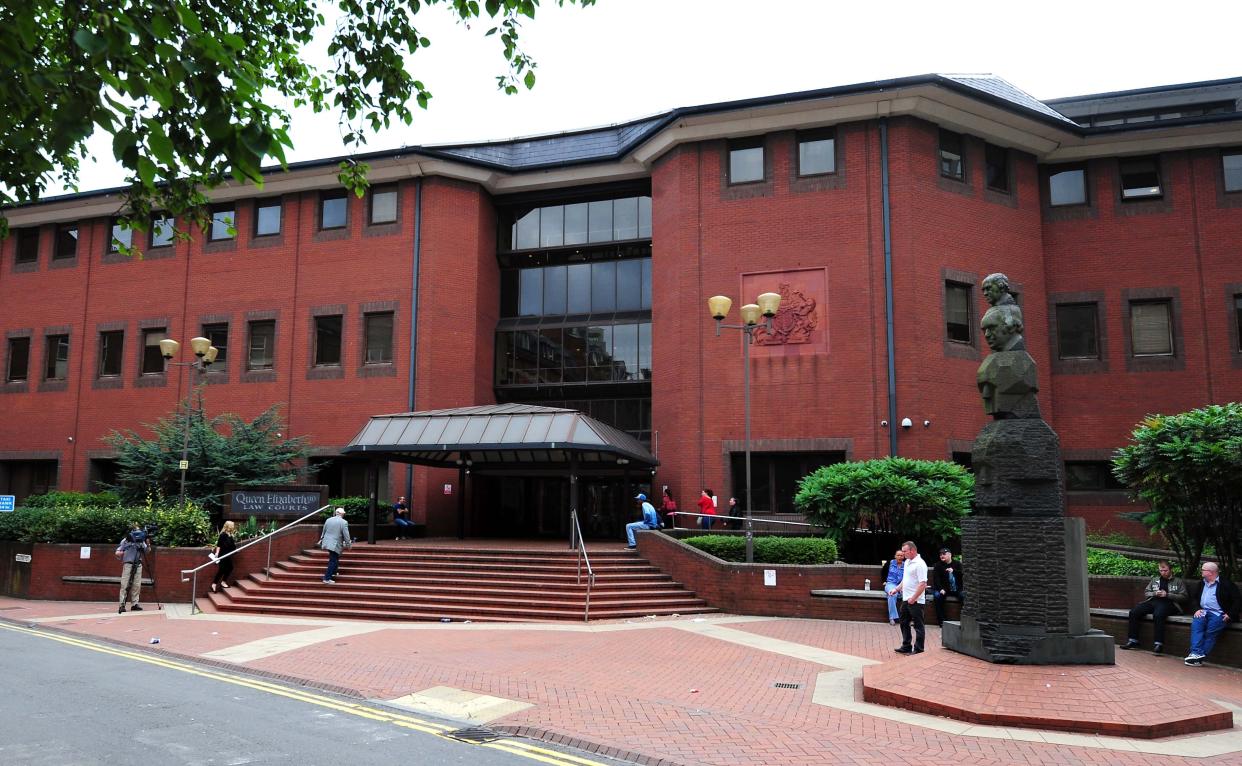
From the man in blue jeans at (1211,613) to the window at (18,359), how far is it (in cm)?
3491

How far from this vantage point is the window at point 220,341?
2884 cm

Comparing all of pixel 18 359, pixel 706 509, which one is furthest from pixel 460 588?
pixel 18 359

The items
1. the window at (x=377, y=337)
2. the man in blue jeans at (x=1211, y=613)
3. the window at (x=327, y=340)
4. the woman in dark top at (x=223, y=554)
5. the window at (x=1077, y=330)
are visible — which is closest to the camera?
the man in blue jeans at (x=1211, y=613)

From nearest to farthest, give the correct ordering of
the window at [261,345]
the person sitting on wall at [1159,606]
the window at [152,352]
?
the person sitting on wall at [1159,606]
the window at [261,345]
the window at [152,352]

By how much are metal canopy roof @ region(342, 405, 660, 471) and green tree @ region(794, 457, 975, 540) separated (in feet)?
15.4

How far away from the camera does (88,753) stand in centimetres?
716

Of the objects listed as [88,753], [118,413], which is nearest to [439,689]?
[88,753]

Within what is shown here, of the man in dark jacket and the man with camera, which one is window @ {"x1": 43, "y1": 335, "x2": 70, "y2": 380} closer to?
the man with camera

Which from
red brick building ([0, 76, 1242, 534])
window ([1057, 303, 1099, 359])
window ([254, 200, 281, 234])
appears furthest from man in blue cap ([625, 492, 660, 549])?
window ([254, 200, 281, 234])

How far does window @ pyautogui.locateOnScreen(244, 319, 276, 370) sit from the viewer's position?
2845 centimetres

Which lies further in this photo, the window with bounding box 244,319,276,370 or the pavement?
the window with bounding box 244,319,276,370

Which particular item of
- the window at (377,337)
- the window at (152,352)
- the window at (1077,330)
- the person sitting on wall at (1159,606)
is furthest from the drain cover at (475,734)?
the window at (152,352)

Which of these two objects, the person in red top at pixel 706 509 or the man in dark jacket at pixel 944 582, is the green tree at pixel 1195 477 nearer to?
the man in dark jacket at pixel 944 582

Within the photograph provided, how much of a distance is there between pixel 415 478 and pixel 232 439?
5.14 metres
